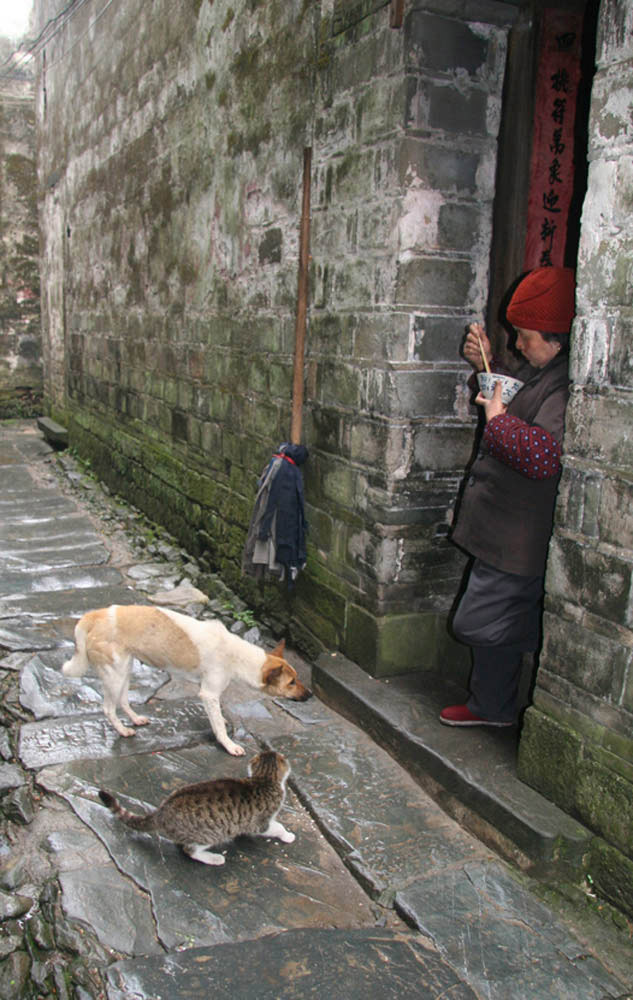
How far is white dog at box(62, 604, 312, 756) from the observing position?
3.80 m

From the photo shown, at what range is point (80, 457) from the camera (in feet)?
37.0

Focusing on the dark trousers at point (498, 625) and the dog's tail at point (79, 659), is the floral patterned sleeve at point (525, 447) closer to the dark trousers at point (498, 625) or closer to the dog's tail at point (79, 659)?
the dark trousers at point (498, 625)

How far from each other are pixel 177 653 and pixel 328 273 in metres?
2.18

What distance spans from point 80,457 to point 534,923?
31.4 ft

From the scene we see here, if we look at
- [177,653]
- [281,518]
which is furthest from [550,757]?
[281,518]

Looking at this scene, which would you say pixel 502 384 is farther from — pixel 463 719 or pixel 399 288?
pixel 463 719

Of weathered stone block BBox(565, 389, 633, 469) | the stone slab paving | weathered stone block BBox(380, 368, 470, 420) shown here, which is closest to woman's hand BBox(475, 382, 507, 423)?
weathered stone block BBox(565, 389, 633, 469)

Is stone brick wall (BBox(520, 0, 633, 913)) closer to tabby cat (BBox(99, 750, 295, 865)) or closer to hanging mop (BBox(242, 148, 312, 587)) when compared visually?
tabby cat (BBox(99, 750, 295, 865))

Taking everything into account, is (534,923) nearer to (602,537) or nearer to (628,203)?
(602,537)

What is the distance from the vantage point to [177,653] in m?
3.82

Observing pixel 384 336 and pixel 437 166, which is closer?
pixel 437 166

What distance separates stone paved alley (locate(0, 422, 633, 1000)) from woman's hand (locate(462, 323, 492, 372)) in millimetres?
1898

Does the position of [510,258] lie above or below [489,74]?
below

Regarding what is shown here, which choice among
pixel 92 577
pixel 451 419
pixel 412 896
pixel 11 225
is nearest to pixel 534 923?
pixel 412 896
